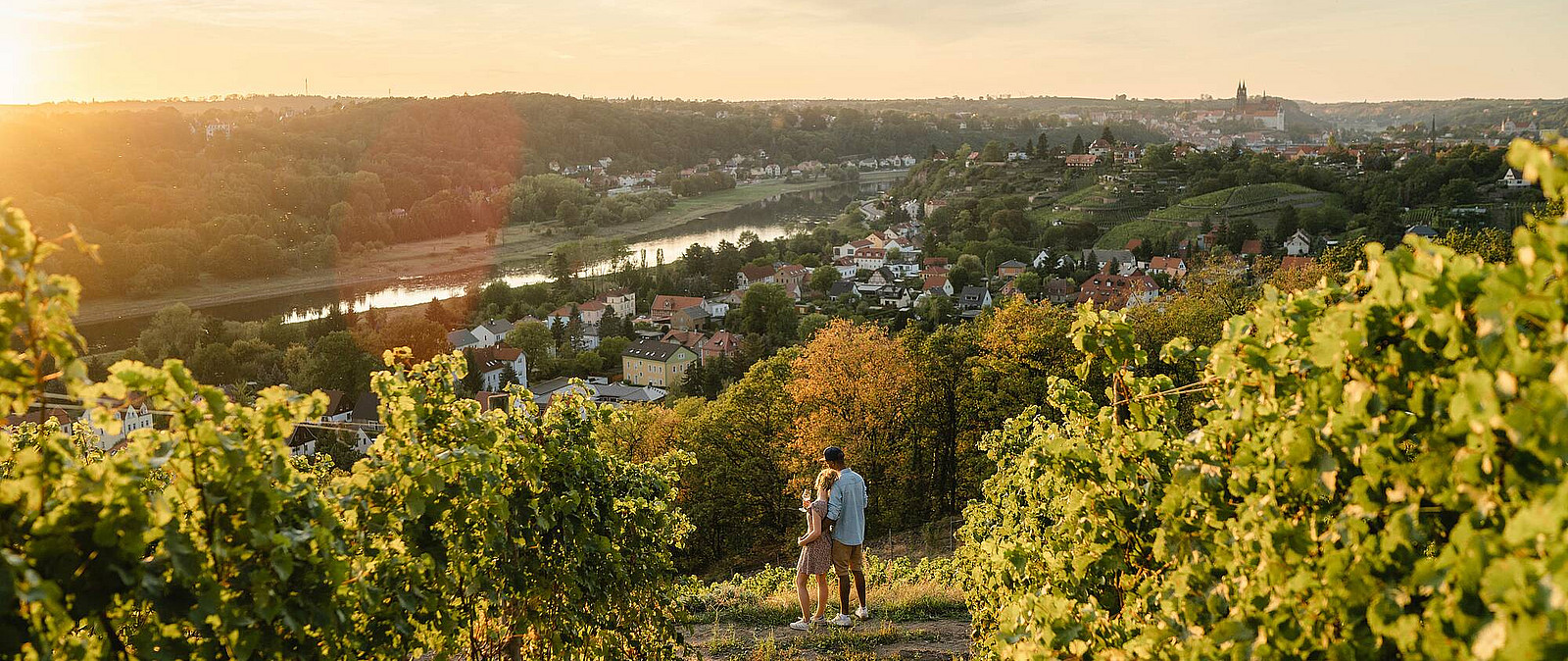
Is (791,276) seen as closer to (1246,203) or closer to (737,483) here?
(1246,203)

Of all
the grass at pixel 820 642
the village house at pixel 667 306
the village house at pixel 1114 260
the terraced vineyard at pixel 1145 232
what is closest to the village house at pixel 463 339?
the village house at pixel 667 306

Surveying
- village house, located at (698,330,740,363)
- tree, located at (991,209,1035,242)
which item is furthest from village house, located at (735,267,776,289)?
tree, located at (991,209,1035,242)

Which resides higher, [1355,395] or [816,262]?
[1355,395]

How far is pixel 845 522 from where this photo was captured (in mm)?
7363

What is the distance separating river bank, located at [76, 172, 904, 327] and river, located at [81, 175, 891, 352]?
132 centimetres

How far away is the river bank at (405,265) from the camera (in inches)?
2628

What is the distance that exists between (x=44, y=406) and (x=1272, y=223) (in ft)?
267

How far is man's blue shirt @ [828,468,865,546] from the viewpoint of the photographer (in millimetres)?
7230

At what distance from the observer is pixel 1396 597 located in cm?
240

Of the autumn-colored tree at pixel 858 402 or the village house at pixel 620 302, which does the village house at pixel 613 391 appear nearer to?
the village house at pixel 620 302

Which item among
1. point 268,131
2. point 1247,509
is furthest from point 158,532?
point 268,131

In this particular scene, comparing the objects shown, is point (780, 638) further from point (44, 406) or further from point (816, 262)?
point (816, 262)

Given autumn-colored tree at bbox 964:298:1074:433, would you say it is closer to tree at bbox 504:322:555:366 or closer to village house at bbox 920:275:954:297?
tree at bbox 504:322:555:366

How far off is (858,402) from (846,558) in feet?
44.5
